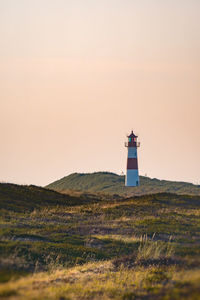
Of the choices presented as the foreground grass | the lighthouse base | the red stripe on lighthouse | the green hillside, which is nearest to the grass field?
the foreground grass

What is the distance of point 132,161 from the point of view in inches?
4131

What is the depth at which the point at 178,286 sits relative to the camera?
1414cm

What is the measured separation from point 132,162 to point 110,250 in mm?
75157

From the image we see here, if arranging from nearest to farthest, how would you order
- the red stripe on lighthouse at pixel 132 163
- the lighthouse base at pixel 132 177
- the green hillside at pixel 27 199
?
the green hillside at pixel 27 199 → the red stripe on lighthouse at pixel 132 163 → the lighthouse base at pixel 132 177

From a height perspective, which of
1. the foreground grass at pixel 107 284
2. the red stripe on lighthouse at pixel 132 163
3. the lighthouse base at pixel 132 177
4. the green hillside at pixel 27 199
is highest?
the red stripe on lighthouse at pixel 132 163

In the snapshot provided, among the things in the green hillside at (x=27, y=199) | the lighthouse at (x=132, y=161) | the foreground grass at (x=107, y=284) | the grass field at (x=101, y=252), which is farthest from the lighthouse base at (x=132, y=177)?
the foreground grass at (x=107, y=284)

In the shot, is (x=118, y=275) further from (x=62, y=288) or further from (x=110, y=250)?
(x=110, y=250)

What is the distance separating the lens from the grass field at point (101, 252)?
52.5ft

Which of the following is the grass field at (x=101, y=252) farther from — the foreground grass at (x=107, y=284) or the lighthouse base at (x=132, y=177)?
the lighthouse base at (x=132, y=177)

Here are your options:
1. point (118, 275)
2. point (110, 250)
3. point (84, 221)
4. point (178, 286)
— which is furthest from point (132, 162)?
point (178, 286)

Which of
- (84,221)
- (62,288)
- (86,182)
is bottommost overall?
(62,288)

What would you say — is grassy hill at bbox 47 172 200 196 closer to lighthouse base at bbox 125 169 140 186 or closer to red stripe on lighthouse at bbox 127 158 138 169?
lighthouse base at bbox 125 169 140 186

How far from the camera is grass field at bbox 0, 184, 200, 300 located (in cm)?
1600

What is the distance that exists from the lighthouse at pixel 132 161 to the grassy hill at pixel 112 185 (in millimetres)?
4588
